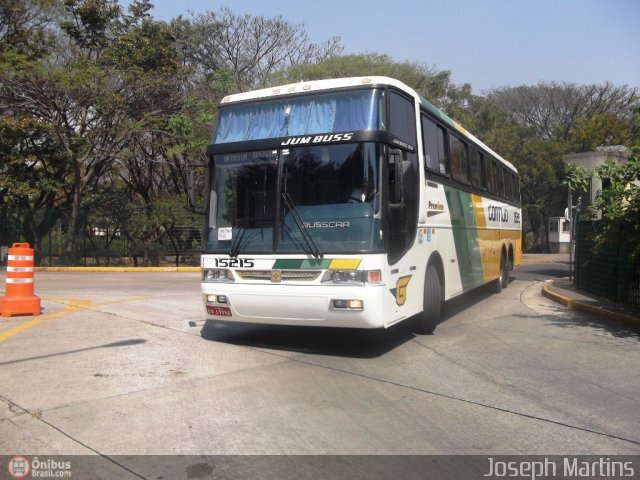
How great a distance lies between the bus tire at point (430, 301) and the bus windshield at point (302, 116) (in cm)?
265

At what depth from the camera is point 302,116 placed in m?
7.34

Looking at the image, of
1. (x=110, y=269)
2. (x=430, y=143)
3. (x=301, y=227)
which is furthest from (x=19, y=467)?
(x=110, y=269)

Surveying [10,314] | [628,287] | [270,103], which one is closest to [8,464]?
[270,103]

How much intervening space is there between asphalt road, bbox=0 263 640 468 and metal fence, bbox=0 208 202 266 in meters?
13.3

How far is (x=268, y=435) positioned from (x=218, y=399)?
3.40 ft

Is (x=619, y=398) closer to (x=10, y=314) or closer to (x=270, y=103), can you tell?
(x=270, y=103)

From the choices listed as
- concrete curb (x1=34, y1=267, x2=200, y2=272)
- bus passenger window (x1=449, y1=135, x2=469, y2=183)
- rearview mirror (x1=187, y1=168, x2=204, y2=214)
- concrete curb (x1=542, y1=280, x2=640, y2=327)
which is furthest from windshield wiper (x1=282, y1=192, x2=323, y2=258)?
concrete curb (x1=34, y1=267, x2=200, y2=272)

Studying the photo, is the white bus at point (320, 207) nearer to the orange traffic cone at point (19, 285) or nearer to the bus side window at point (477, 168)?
the bus side window at point (477, 168)

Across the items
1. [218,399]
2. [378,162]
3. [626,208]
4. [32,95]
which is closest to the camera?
[218,399]

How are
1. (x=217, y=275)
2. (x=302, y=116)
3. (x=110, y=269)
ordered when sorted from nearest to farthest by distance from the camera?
(x=302, y=116) < (x=217, y=275) < (x=110, y=269)

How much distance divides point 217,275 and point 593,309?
749cm

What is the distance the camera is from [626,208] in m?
9.03

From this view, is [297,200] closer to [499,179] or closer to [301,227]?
[301,227]

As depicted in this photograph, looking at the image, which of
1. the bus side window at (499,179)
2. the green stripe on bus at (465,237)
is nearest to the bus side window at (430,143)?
the green stripe on bus at (465,237)
